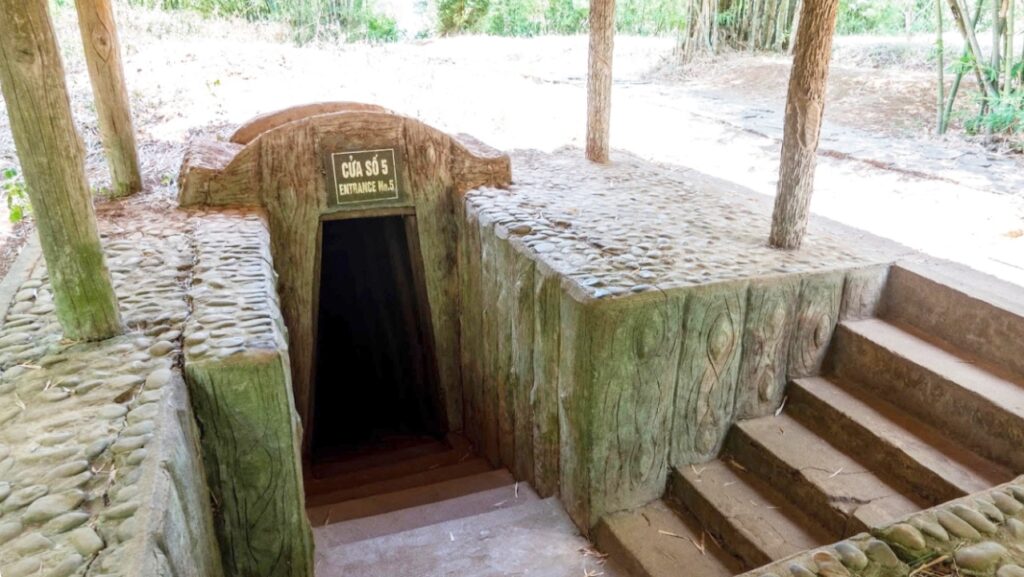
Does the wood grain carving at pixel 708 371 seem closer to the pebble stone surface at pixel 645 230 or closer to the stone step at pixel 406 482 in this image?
the pebble stone surface at pixel 645 230

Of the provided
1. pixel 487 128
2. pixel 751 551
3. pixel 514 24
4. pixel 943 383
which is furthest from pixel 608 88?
pixel 514 24

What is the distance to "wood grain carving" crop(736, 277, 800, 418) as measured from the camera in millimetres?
3180

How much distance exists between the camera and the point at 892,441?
2936 millimetres

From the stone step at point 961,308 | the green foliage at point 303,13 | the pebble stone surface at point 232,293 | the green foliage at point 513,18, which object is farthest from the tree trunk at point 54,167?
the green foliage at point 513,18

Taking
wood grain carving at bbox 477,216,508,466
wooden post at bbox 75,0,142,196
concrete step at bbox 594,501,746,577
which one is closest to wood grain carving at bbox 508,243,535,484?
wood grain carving at bbox 477,216,508,466

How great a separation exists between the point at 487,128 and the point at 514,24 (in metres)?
12.4

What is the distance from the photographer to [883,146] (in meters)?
6.51

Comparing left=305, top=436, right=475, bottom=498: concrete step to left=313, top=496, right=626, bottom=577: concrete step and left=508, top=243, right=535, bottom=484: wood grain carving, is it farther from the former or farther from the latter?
left=313, top=496, right=626, bottom=577: concrete step

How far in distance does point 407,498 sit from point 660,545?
1645 millimetres

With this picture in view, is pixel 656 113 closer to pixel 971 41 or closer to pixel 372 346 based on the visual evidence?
pixel 971 41

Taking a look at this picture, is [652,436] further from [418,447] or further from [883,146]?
[883,146]

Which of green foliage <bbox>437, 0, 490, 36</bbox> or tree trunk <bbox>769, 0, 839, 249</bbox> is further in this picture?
green foliage <bbox>437, 0, 490, 36</bbox>

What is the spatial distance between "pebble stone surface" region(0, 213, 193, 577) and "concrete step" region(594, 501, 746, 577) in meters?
1.95

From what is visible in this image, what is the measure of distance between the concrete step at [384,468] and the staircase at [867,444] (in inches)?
77.0
